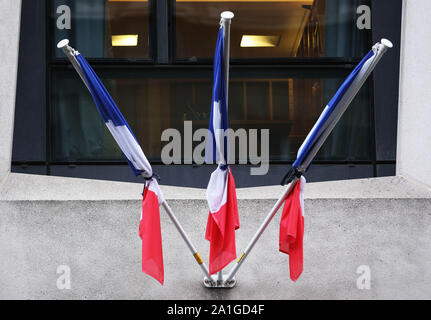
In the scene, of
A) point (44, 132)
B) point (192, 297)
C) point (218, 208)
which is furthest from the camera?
point (44, 132)

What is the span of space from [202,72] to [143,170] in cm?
236

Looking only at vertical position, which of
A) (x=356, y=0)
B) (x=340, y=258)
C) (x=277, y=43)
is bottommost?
(x=340, y=258)

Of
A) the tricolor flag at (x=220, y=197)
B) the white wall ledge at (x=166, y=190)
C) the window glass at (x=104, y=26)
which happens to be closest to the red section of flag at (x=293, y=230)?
the tricolor flag at (x=220, y=197)

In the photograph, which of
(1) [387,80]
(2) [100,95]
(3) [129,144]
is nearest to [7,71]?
(2) [100,95]

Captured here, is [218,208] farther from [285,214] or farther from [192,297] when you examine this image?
[192,297]

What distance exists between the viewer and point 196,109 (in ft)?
25.1

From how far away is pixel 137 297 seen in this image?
675cm

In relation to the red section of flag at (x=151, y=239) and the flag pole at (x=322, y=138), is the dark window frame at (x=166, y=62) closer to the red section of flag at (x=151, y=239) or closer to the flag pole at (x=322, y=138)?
the flag pole at (x=322, y=138)

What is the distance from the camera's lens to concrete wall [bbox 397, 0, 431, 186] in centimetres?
720

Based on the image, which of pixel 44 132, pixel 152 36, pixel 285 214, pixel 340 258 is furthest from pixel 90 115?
pixel 340 258

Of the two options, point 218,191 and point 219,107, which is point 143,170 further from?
point 219,107

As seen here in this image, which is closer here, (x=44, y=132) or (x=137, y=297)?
(x=137, y=297)

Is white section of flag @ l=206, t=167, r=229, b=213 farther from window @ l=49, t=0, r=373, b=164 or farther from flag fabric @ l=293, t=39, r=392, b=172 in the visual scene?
window @ l=49, t=0, r=373, b=164

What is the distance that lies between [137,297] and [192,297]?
613 mm
